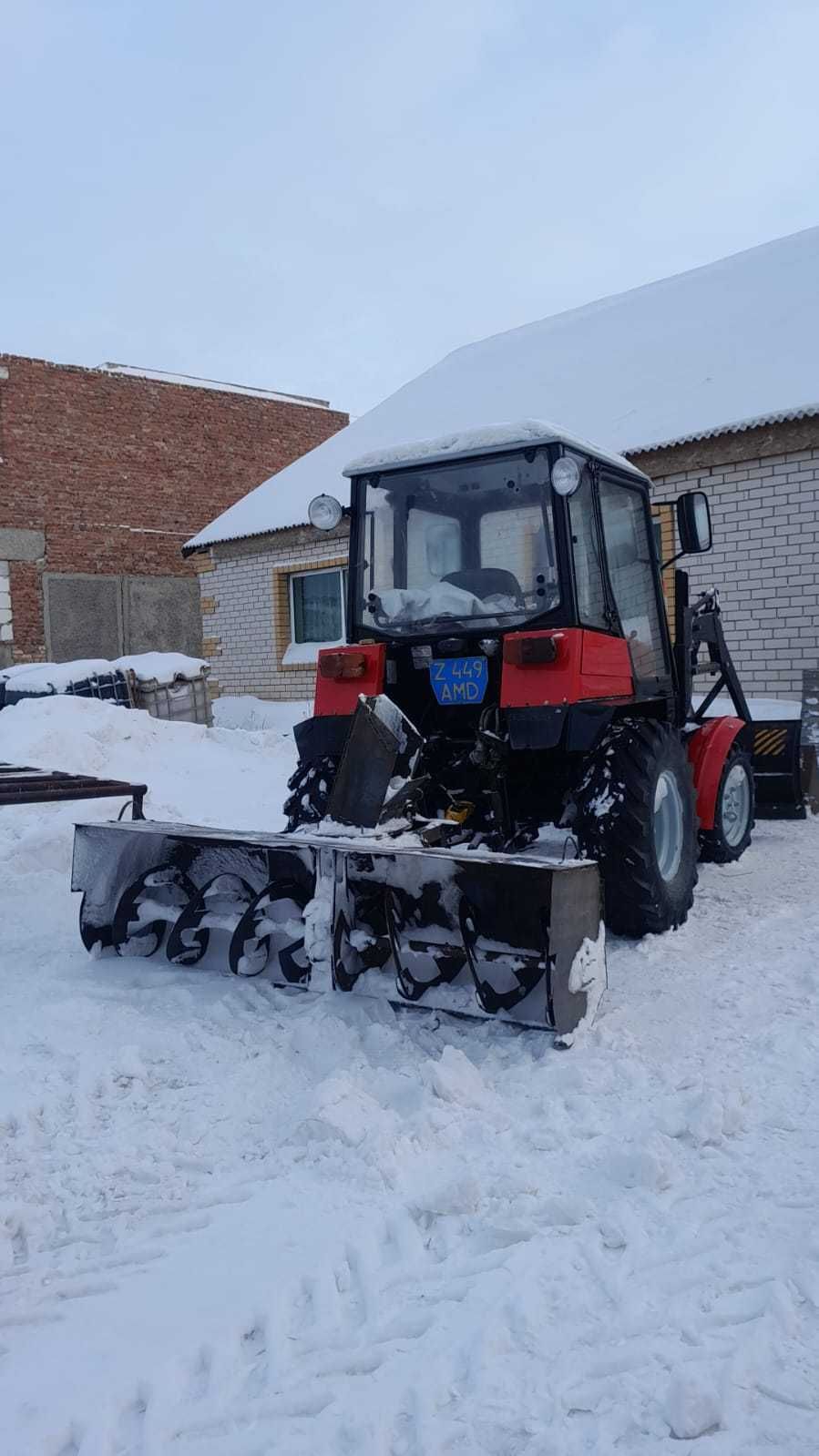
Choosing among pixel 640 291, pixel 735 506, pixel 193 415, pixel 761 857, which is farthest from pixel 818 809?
pixel 193 415

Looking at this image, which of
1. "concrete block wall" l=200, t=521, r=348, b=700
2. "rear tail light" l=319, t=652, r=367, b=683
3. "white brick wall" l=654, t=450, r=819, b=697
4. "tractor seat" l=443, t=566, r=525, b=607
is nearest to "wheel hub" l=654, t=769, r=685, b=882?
"tractor seat" l=443, t=566, r=525, b=607

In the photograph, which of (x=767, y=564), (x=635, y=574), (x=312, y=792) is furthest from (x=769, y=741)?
(x=312, y=792)

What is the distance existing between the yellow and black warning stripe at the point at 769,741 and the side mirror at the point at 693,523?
7.72ft

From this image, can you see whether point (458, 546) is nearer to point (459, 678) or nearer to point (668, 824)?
point (459, 678)

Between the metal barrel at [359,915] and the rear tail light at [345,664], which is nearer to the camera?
the metal barrel at [359,915]

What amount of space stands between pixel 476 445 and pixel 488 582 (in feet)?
1.90

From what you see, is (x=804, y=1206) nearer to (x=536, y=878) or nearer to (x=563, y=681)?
(x=536, y=878)

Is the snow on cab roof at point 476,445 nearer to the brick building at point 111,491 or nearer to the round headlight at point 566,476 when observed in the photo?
the round headlight at point 566,476

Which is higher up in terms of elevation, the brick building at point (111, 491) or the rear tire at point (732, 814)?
the brick building at point (111, 491)

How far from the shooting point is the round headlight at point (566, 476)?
164 inches

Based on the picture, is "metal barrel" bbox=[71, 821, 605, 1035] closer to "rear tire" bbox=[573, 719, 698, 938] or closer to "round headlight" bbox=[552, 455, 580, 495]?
"rear tire" bbox=[573, 719, 698, 938]

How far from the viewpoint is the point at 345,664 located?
4816mm

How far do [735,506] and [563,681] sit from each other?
598 cm

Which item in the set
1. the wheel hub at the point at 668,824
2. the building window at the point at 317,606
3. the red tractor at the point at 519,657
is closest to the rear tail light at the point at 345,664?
the red tractor at the point at 519,657
